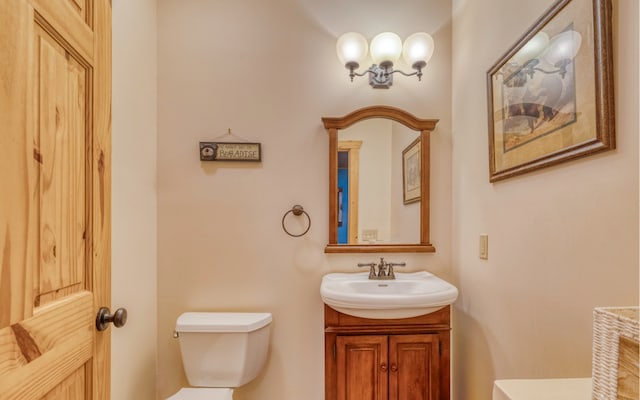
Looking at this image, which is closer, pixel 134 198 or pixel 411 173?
pixel 134 198

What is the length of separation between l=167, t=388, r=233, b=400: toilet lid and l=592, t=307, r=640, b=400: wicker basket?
53.0 inches

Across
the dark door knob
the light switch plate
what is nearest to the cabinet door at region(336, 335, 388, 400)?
the light switch plate

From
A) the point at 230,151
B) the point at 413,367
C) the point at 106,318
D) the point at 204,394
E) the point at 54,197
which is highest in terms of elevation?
the point at 230,151

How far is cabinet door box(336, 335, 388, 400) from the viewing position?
4.59 ft

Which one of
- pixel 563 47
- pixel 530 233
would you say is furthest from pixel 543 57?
pixel 530 233

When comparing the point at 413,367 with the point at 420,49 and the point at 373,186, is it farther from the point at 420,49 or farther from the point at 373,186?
the point at 420,49

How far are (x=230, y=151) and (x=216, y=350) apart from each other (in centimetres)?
102

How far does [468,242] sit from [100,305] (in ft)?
5.09

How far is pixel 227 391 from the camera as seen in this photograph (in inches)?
56.1

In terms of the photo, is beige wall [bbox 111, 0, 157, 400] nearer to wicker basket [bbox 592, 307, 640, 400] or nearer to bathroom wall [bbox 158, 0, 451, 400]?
bathroom wall [bbox 158, 0, 451, 400]

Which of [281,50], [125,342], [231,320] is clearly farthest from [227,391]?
[281,50]

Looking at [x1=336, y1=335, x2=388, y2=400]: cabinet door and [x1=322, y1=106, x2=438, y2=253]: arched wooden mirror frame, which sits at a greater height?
[x1=322, y1=106, x2=438, y2=253]: arched wooden mirror frame

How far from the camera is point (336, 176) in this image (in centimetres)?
173

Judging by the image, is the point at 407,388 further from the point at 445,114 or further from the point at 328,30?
the point at 328,30
